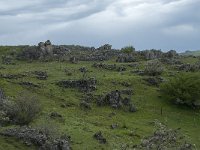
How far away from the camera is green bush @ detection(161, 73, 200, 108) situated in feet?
237

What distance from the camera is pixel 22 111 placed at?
152 feet

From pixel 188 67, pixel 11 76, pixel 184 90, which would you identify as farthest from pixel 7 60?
pixel 184 90

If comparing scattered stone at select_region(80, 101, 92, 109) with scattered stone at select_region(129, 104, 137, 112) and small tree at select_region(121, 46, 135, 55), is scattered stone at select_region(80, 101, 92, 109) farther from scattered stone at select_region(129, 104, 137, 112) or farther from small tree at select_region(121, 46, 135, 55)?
small tree at select_region(121, 46, 135, 55)

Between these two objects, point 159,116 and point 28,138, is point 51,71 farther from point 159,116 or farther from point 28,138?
point 28,138

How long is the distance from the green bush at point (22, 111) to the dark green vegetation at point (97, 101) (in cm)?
32

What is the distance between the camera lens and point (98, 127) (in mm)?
55344

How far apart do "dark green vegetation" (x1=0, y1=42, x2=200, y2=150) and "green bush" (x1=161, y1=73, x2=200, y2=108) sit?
740mm

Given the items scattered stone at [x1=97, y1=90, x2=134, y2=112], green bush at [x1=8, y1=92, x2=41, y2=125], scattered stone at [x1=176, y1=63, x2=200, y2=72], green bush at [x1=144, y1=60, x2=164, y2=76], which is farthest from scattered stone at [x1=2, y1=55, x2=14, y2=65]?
green bush at [x1=8, y1=92, x2=41, y2=125]

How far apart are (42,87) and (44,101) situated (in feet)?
20.2

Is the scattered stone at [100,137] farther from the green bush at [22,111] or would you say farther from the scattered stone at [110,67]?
the scattered stone at [110,67]

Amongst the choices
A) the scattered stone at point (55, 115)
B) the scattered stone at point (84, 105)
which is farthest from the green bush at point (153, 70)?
the scattered stone at point (55, 115)

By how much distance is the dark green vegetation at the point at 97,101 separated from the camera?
49094mm

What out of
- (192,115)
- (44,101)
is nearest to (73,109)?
(44,101)

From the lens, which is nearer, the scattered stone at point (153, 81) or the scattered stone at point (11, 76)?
the scattered stone at point (11, 76)
